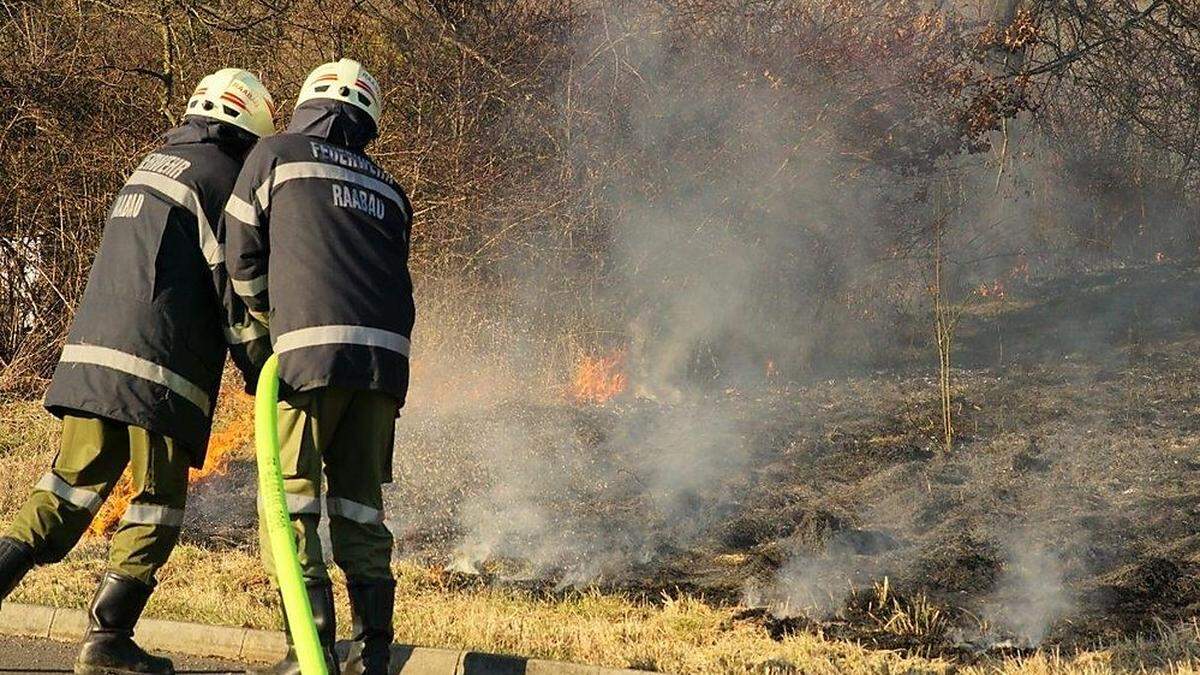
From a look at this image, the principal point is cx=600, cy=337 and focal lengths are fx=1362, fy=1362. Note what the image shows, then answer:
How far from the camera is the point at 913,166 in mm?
13031

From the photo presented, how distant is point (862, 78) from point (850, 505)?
5763 mm

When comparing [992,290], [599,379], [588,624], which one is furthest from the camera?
[992,290]

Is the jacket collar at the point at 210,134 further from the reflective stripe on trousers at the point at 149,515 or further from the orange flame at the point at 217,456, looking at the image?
the orange flame at the point at 217,456

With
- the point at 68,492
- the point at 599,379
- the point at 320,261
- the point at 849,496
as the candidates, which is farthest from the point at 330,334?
the point at 599,379

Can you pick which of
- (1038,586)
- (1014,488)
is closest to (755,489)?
(1014,488)

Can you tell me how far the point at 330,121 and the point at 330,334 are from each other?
2.52 feet

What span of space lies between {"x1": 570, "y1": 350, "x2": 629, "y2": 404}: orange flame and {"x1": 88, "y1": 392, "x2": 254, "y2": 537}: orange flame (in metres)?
2.62

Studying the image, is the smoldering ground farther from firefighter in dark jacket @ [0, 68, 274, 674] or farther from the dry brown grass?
firefighter in dark jacket @ [0, 68, 274, 674]

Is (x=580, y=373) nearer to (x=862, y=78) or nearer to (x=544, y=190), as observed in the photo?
(x=544, y=190)

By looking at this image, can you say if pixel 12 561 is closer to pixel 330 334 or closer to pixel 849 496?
pixel 330 334

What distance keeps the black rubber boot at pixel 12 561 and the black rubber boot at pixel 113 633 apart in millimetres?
256

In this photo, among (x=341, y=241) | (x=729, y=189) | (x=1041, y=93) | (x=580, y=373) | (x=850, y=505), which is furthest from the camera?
(x=1041, y=93)

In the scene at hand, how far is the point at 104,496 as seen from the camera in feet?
15.5

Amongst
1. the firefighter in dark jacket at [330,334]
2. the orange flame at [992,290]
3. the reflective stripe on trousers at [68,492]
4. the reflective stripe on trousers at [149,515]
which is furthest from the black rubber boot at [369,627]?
the orange flame at [992,290]
